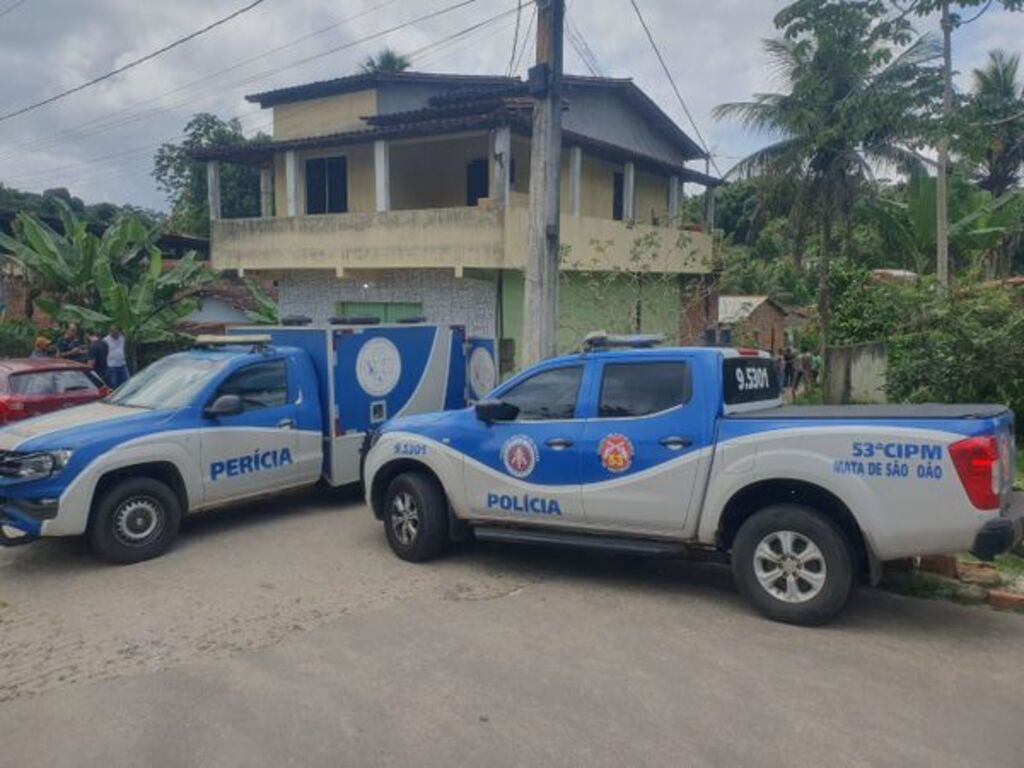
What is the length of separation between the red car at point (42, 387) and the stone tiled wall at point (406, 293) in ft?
17.4

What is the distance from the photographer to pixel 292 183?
64.0 feet

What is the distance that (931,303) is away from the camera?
11.9 m

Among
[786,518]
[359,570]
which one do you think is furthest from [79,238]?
[786,518]

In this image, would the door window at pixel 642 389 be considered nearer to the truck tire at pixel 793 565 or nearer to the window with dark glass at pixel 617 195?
the truck tire at pixel 793 565

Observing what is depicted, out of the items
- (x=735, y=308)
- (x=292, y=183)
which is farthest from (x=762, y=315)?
(x=292, y=183)

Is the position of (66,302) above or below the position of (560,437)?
above

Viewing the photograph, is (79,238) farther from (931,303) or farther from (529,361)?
(931,303)

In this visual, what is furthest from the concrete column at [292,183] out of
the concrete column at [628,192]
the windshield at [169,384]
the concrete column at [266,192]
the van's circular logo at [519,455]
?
the van's circular logo at [519,455]

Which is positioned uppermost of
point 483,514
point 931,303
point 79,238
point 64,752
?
point 79,238

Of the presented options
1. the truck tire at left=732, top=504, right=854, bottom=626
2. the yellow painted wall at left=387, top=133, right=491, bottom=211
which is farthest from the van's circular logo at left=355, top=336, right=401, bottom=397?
the yellow painted wall at left=387, top=133, right=491, bottom=211

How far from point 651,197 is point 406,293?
26.7 ft

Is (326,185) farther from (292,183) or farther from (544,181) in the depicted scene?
(544,181)

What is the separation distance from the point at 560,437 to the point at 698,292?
45.4ft

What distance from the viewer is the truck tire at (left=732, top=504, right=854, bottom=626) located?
5289 mm
